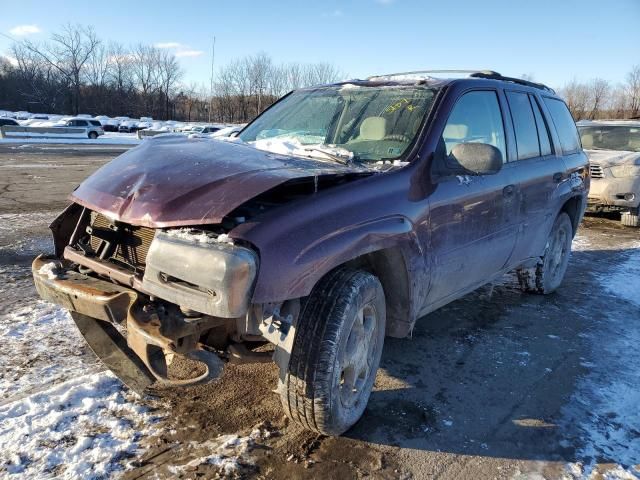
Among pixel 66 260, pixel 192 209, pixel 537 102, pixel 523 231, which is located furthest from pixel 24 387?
pixel 537 102

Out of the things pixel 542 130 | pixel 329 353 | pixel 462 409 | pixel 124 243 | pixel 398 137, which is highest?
pixel 542 130

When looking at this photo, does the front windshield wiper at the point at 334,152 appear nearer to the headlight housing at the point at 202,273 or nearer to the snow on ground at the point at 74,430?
the headlight housing at the point at 202,273

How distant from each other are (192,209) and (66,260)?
3.78 ft

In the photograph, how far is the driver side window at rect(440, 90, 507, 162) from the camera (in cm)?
344

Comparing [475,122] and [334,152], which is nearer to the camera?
[334,152]

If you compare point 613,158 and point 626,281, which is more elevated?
point 613,158

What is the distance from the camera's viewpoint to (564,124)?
533 cm

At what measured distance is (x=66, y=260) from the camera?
298 cm

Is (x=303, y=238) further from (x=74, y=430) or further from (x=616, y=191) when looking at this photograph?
(x=616, y=191)

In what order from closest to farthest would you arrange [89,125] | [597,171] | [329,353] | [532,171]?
[329,353]
[532,171]
[597,171]
[89,125]

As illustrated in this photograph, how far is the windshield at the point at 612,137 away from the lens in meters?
10.5

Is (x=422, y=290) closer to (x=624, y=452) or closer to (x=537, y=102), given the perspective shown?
(x=624, y=452)

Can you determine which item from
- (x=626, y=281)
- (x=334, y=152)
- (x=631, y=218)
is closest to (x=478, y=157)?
(x=334, y=152)

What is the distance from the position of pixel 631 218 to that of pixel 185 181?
31.6 ft
